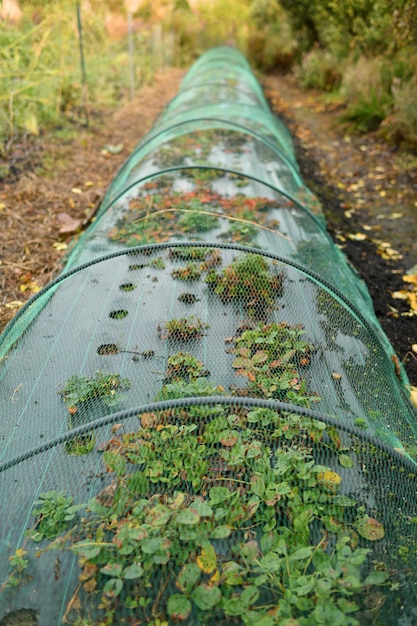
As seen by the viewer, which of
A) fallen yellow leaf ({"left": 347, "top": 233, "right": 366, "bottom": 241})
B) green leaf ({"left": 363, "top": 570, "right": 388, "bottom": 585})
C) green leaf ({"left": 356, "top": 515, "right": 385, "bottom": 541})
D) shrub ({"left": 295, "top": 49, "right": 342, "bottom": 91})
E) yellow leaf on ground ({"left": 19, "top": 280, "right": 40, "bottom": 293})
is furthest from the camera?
shrub ({"left": 295, "top": 49, "right": 342, "bottom": 91})

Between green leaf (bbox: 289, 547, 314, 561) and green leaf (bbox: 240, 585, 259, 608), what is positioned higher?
green leaf (bbox: 289, 547, 314, 561)

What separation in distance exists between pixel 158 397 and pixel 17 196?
10.3 ft

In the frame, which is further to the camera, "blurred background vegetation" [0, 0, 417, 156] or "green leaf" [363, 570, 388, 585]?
"blurred background vegetation" [0, 0, 417, 156]

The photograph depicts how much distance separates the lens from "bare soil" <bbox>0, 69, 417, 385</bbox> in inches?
137

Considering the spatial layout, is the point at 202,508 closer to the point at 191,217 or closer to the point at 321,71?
the point at 191,217

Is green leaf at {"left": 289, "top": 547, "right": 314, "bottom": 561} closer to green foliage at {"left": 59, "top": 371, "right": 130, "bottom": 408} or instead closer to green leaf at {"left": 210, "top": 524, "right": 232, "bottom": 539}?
green leaf at {"left": 210, "top": 524, "right": 232, "bottom": 539}

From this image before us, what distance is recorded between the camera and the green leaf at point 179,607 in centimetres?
132

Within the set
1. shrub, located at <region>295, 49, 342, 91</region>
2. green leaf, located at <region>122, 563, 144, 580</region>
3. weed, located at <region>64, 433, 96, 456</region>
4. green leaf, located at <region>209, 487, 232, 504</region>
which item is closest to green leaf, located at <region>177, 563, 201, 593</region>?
green leaf, located at <region>122, 563, 144, 580</region>

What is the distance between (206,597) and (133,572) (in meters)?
0.20

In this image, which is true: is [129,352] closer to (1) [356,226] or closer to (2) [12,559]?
(2) [12,559]

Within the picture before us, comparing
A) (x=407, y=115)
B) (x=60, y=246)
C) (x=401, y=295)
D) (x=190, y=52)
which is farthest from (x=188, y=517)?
(x=190, y=52)

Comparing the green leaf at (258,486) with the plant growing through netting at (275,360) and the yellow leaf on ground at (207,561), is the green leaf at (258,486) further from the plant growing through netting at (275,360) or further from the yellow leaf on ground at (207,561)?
the plant growing through netting at (275,360)

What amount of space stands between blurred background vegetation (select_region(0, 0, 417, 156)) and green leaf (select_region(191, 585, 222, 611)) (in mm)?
4398

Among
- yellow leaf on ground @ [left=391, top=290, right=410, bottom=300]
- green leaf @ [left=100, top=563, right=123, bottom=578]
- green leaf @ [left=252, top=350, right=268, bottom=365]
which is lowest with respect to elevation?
yellow leaf on ground @ [left=391, top=290, right=410, bottom=300]
